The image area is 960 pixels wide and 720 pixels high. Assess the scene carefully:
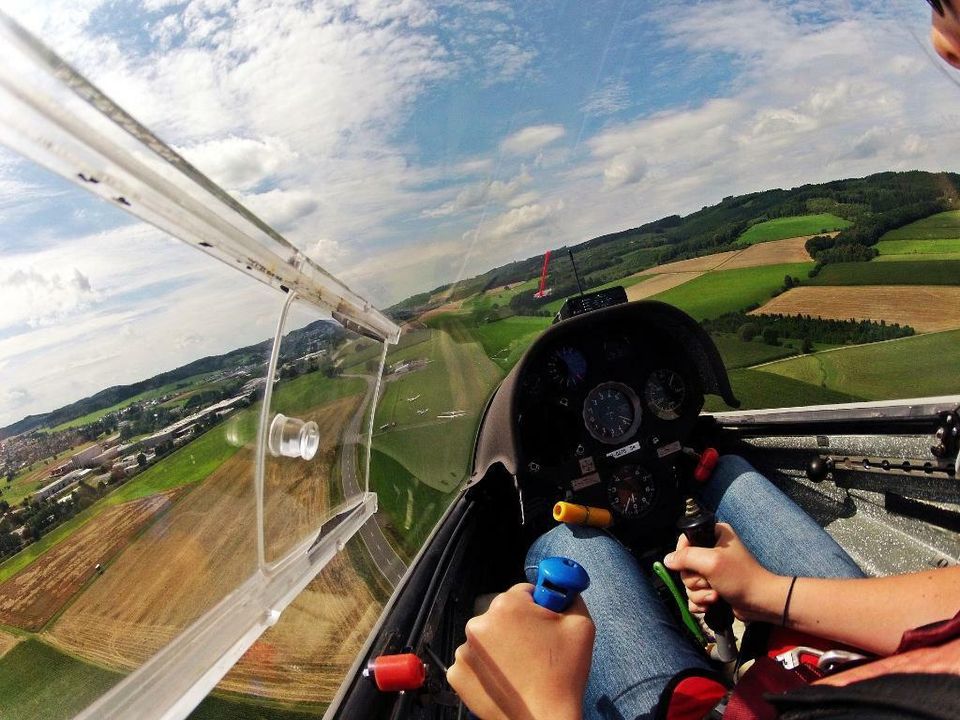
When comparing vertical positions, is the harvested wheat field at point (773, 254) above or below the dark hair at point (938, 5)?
below

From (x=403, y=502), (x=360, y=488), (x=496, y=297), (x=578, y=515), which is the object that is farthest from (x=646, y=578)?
(x=496, y=297)

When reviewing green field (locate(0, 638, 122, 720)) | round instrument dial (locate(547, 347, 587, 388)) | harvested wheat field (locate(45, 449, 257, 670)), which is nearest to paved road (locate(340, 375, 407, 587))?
harvested wheat field (locate(45, 449, 257, 670))

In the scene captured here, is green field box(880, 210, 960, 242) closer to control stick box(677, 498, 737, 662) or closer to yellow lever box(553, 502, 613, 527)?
control stick box(677, 498, 737, 662)

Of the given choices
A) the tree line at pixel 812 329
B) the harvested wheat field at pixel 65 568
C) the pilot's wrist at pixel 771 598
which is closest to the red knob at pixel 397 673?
Answer: the harvested wheat field at pixel 65 568

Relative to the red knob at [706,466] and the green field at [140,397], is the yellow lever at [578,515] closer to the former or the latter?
the red knob at [706,466]

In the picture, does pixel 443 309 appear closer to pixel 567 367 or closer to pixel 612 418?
pixel 567 367

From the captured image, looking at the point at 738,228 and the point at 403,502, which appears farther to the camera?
the point at 738,228

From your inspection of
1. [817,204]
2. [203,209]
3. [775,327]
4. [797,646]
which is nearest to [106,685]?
[203,209]
